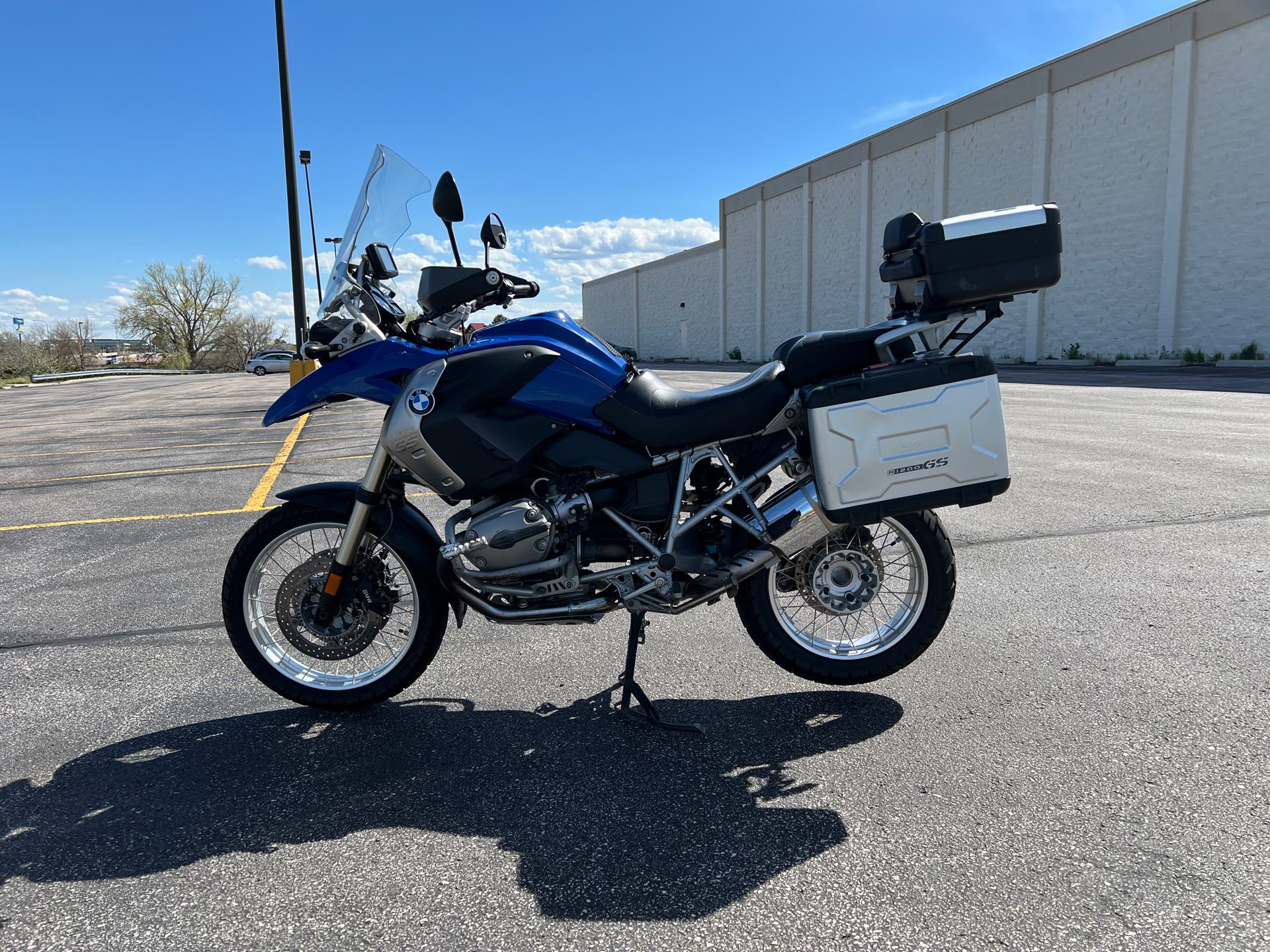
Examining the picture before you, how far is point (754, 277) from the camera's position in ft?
136

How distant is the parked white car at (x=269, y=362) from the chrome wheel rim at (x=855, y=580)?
43901mm

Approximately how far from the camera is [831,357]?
9.56 feet

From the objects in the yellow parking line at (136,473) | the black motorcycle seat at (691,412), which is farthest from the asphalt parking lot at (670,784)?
the yellow parking line at (136,473)

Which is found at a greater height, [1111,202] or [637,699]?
[1111,202]

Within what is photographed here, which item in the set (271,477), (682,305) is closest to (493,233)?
(271,477)

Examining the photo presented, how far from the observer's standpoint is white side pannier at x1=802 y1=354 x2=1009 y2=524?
2.75 meters

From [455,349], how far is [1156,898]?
258 centimetres

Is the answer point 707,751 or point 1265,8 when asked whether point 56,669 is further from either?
point 1265,8

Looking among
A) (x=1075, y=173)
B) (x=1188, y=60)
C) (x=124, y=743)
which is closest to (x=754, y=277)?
(x=1075, y=173)

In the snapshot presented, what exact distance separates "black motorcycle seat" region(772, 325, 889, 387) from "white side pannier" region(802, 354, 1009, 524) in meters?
0.12

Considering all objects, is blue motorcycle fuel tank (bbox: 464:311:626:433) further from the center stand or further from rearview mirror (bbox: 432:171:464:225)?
the center stand

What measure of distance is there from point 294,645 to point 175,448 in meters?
9.04

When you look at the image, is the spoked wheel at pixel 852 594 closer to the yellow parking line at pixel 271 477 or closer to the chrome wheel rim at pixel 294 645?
the chrome wheel rim at pixel 294 645

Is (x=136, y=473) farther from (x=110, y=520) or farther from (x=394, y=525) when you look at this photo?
(x=394, y=525)
